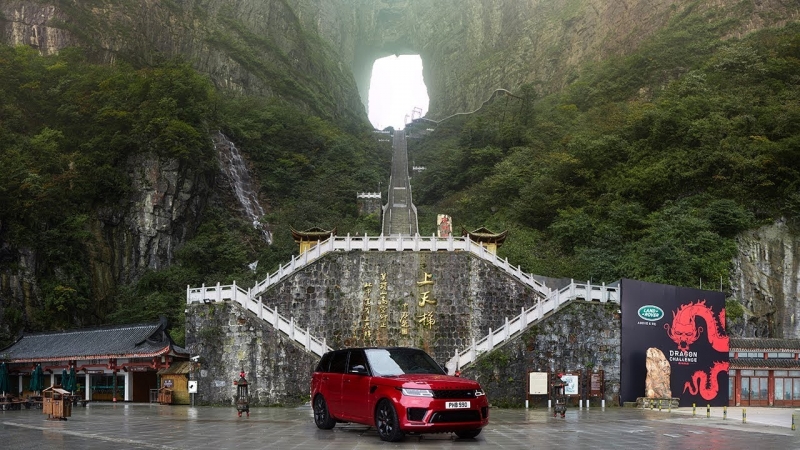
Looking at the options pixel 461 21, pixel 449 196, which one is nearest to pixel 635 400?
pixel 449 196

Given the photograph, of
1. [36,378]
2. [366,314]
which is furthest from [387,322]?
[36,378]

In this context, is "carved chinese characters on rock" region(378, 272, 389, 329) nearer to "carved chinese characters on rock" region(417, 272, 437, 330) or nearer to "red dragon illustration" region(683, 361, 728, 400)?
"carved chinese characters on rock" region(417, 272, 437, 330)

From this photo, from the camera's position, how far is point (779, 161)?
1570 inches

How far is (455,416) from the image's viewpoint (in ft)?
40.9

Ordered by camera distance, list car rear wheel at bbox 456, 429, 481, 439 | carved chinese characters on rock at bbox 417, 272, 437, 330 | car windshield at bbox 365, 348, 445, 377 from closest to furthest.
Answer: car rear wheel at bbox 456, 429, 481, 439 < car windshield at bbox 365, 348, 445, 377 < carved chinese characters on rock at bbox 417, 272, 437, 330

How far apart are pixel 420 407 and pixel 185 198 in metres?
41.5

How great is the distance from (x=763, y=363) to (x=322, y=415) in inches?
891

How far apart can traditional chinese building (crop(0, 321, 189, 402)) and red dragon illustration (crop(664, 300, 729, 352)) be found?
1984 centimetres

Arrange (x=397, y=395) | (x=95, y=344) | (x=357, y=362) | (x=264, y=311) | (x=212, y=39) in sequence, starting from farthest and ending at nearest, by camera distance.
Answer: (x=212, y=39) → (x=95, y=344) → (x=264, y=311) → (x=357, y=362) → (x=397, y=395)

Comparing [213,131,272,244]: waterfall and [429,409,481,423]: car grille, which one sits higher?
[213,131,272,244]: waterfall

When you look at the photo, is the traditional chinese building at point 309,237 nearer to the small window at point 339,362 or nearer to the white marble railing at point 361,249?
the white marble railing at point 361,249

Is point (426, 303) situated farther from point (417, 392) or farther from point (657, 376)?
point (417, 392)

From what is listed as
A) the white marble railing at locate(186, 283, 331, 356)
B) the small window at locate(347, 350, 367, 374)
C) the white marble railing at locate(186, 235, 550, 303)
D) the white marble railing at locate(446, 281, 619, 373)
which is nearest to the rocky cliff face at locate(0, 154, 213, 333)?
the white marble railing at locate(186, 283, 331, 356)

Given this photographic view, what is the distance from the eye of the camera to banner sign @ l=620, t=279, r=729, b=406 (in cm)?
2884
